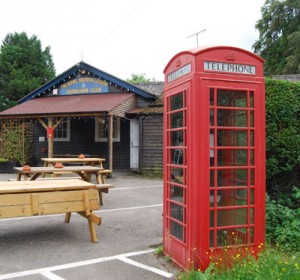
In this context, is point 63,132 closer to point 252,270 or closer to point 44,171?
point 44,171

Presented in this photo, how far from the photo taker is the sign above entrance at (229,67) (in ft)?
13.6

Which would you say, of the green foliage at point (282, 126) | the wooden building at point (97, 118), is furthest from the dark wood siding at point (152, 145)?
the green foliage at point (282, 126)

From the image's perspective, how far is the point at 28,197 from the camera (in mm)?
5312

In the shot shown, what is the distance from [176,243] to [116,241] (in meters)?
1.51

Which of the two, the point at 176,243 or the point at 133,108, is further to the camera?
the point at 133,108

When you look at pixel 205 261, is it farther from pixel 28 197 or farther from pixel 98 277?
pixel 28 197

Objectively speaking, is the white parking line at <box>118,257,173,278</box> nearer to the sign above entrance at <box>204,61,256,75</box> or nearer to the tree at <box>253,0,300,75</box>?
the sign above entrance at <box>204,61,256,75</box>

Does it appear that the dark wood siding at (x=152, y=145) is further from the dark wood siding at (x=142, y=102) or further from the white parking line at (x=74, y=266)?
the white parking line at (x=74, y=266)

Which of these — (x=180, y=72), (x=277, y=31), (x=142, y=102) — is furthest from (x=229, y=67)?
A: (x=277, y=31)

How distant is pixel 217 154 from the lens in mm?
4246

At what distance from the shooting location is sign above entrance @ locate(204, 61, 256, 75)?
415 centimetres

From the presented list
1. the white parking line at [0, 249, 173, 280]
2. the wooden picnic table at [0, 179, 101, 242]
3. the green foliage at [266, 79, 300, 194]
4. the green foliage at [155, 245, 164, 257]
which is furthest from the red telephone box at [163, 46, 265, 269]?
the green foliage at [266, 79, 300, 194]

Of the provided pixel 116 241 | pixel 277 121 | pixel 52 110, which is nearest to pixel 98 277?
pixel 116 241

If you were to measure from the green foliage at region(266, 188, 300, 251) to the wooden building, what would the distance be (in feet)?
31.7
